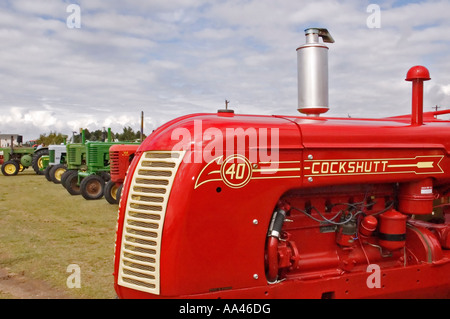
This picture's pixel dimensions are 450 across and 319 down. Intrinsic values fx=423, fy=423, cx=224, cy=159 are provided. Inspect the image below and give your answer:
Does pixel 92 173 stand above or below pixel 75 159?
below

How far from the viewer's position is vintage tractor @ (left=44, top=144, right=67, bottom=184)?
47.6 feet

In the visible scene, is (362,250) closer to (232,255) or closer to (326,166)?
(326,166)

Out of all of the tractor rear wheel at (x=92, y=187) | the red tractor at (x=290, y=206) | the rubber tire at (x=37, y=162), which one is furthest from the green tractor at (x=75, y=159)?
the red tractor at (x=290, y=206)

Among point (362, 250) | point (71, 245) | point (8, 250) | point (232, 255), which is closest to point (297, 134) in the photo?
point (232, 255)

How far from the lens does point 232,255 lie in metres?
2.52

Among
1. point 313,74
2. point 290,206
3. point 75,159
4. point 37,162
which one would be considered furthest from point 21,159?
point 290,206

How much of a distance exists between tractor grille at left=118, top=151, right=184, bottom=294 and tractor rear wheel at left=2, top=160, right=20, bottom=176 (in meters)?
18.4

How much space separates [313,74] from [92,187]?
8377 millimetres

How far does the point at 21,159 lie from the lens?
63.5 feet

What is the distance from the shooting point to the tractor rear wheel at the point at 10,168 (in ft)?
61.2

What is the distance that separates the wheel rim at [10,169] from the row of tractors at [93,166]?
6.50ft

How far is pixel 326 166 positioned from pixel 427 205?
38.8 inches

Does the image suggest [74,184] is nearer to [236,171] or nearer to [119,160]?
[119,160]

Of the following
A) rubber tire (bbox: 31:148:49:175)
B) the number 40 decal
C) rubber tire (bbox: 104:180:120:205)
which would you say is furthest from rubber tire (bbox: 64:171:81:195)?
the number 40 decal
